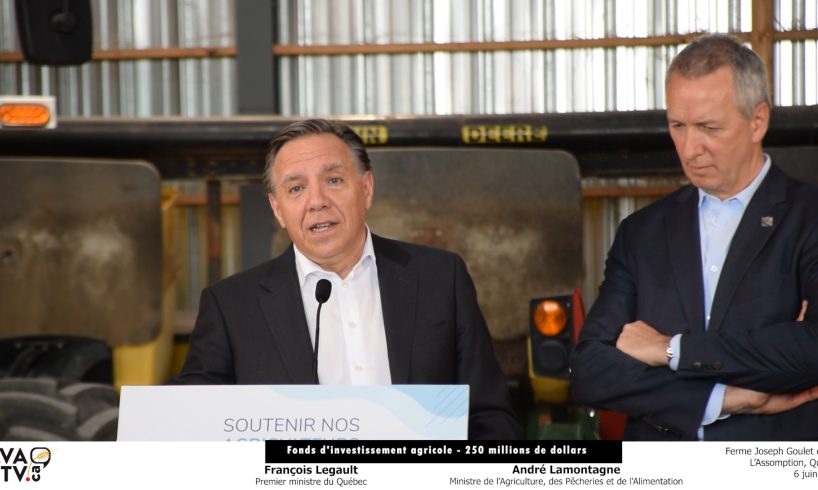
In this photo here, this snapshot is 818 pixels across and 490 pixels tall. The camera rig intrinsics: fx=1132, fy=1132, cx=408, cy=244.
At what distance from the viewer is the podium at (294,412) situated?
1983 millimetres

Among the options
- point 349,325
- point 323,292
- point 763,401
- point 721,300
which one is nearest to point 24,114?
point 349,325

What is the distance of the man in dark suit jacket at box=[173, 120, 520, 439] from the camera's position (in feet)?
7.71

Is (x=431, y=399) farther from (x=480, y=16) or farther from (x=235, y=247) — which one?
(x=480, y=16)

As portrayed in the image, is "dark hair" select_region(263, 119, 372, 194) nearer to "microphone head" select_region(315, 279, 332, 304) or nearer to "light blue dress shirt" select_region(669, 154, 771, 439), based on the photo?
"microphone head" select_region(315, 279, 332, 304)

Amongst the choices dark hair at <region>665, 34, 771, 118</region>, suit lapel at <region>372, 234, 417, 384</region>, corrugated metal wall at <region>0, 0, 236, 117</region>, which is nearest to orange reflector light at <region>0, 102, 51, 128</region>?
suit lapel at <region>372, 234, 417, 384</region>

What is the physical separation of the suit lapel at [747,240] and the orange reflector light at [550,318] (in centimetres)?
93

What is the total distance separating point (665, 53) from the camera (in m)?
4.71

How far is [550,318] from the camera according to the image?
10.8ft

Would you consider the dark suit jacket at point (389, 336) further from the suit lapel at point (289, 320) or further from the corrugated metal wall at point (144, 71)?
the corrugated metal wall at point (144, 71)

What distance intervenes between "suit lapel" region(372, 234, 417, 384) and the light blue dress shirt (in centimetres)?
62

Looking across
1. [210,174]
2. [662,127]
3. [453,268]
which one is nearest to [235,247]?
[210,174]

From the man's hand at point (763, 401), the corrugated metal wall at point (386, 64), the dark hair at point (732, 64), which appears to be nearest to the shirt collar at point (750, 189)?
the dark hair at point (732, 64)

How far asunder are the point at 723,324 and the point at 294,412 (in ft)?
3.03

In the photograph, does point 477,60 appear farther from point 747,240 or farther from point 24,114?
point 747,240
